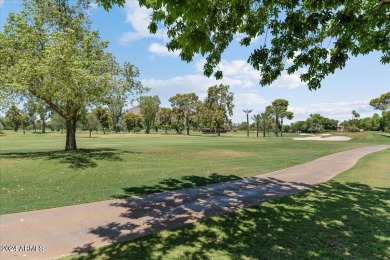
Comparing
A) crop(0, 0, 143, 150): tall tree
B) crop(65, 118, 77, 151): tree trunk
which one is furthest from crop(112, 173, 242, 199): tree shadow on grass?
crop(65, 118, 77, 151): tree trunk

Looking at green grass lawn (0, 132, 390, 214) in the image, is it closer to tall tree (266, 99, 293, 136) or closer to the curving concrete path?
the curving concrete path

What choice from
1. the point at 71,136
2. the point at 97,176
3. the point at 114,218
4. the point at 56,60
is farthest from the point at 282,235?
the point at 71,136

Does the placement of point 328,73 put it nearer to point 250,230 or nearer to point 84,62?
point 250,230

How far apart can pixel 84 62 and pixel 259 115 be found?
72.2 m

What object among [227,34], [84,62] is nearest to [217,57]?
[227,34]

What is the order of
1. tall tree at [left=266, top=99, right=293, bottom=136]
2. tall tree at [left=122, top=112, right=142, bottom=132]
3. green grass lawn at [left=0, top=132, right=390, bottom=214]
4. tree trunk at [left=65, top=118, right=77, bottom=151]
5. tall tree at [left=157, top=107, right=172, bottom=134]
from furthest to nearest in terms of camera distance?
tall tree at [left=122, top=112, right=142, bottom=132] < tall tree at [left=157, top=107, right=172, bottom=134] < tall tree at [left=266, top=99, right=293, bottom=136] < tree trunk at [left=65, top=118, right=77, bottom=151] < green grass lawn at [left=0, top=132, right=390, bottom=214]

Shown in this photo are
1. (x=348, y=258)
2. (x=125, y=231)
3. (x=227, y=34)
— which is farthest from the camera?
(x=227, y=34)

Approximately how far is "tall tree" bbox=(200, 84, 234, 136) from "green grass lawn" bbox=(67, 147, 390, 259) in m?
75.4

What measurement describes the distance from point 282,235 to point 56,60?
15.9 metres

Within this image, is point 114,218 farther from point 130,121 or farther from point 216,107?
point 130,121

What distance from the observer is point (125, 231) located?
669 cm

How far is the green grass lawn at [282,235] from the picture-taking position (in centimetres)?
552

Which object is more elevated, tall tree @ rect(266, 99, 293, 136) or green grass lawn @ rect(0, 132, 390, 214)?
tall tree @ rect(266, 99, 293, 136)

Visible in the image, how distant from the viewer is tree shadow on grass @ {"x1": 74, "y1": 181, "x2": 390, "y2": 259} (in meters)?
5.53
